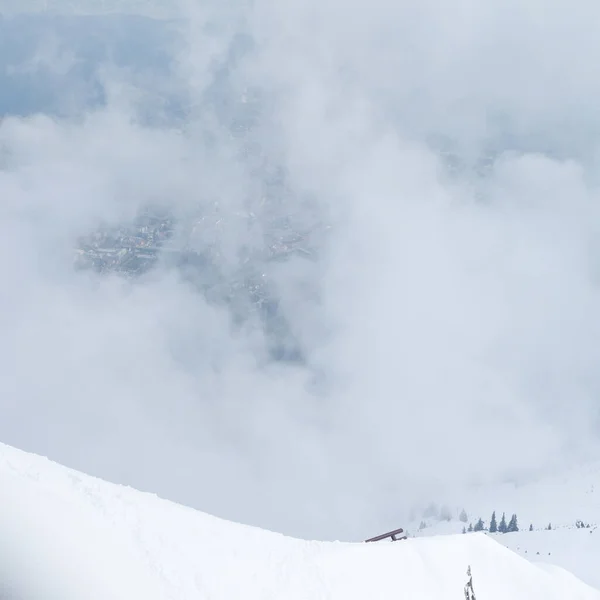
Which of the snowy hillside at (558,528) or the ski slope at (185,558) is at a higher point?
the snowy hillside at (558,528)

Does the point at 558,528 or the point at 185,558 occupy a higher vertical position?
the point at 558,528

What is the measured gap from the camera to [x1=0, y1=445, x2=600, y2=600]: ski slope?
9.88 meters

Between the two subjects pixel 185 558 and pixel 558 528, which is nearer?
pixel 185 558

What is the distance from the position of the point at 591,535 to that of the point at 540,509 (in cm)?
7746

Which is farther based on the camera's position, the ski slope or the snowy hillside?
the snowy hillside

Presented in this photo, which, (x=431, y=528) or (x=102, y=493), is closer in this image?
(x=102, y=493)

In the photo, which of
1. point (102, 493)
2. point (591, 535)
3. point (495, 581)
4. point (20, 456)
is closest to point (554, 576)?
point (495, 581)

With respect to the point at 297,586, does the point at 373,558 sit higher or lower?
higher

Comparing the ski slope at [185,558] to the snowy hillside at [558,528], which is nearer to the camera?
the ski slope at [185,558]

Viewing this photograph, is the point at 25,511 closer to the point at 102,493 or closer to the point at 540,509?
the point at 102,493

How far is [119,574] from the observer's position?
37.8ft

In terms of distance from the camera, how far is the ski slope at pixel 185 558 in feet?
32.4

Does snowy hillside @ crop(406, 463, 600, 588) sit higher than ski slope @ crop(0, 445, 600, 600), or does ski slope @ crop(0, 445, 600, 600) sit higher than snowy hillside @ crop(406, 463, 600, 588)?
snowy hillside @ crop(406, 463, 600, 588)

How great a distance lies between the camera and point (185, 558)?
50.3 feet
